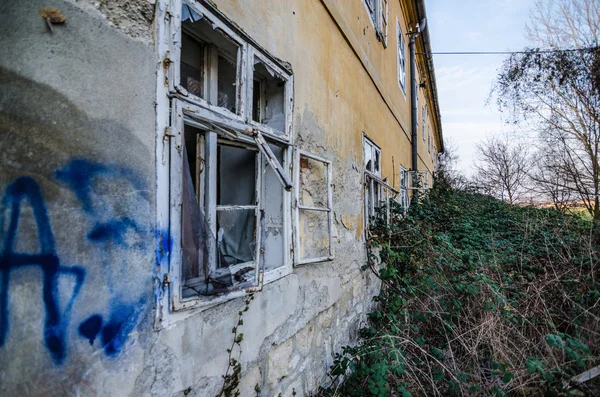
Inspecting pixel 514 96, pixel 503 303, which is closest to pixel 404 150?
pixel 514 96

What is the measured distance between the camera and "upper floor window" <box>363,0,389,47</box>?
16.4 ft

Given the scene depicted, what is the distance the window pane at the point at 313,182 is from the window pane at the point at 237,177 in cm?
55

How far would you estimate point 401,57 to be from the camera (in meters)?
7.84

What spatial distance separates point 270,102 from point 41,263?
5.90ft

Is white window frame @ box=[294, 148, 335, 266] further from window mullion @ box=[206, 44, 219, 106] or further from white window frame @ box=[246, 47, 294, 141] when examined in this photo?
window mullion @ box=[206, 44, 219, 106]

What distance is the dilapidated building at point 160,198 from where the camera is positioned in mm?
993

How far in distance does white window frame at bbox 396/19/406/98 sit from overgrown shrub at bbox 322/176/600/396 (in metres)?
4.05

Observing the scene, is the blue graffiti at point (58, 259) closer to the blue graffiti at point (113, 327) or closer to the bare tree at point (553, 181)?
the blue graffiti at point (113, 327)

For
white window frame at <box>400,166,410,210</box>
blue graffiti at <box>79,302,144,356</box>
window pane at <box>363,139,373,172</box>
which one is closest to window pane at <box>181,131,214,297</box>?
blue graffiti at <box>79,302,144,356</box>

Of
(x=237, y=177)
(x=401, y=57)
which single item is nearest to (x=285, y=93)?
(x=237, y=177)

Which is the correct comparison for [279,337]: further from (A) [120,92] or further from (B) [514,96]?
(B) [514,96]

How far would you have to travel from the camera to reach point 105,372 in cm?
113

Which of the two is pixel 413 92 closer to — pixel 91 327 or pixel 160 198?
pixel 160 198

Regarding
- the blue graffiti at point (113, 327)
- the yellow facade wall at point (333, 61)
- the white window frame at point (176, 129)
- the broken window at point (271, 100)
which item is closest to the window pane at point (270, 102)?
the broken window at point (271, 100)
